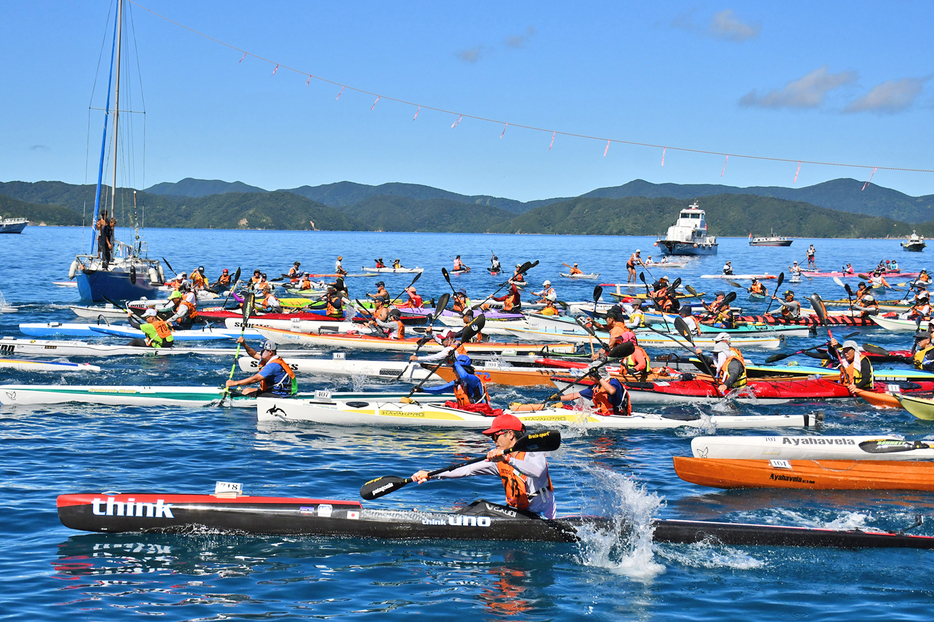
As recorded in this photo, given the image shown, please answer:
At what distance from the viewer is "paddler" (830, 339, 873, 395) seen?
53.8ft

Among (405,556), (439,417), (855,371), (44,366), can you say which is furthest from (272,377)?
(855,371)

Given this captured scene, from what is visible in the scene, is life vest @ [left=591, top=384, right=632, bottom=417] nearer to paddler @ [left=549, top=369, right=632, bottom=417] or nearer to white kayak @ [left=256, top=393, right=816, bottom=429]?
paddler @ [left=549, top=369, right=632, bottom=417]

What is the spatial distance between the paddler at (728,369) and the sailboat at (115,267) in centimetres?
2376

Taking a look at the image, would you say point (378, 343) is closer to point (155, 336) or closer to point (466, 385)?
point (155, 336)

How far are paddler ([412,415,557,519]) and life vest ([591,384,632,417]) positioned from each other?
6104mm

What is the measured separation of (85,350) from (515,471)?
16.4 meters

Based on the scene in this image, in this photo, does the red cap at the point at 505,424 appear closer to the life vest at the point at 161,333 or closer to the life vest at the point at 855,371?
the life vest at the point at 855,371

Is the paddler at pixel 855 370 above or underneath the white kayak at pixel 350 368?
above

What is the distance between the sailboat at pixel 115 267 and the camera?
32375mm

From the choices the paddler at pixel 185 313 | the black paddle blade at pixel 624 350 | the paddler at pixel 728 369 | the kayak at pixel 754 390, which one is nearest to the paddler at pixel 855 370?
the kayak at pixel 754 390

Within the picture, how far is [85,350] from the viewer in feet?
69.1

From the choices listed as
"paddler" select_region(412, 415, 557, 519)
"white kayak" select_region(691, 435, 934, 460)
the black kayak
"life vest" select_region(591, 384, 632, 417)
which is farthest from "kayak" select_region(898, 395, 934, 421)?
"paddler" select_region(412, 415, 557, 519)

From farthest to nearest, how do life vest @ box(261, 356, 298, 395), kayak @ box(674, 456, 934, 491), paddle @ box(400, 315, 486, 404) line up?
paddle @ box(400, 315, 486, 404) → life vest @ box(261, 356, 298, 395) → kayak @ box(674, 456, 934, 491)

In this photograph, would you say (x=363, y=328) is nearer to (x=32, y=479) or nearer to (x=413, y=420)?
(x=413, y=420)
